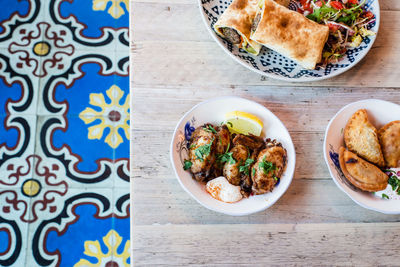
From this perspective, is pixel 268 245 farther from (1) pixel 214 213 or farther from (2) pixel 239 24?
(2) pixel 239 24

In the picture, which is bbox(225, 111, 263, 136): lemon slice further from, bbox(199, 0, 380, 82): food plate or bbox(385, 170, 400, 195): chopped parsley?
bbox(385, 170, 400, 195): chopped parsley

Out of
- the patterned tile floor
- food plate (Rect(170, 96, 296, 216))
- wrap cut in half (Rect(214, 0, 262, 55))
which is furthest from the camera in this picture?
the patterned tile floor

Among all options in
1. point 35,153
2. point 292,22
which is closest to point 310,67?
point 292,22

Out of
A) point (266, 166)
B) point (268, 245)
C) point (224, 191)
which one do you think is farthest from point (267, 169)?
point (268, 245)

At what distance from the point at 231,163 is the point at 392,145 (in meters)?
0.45

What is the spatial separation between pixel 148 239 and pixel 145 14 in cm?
66

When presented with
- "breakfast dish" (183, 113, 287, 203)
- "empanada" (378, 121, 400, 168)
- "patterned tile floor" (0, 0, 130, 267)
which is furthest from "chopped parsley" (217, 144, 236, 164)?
"patterned tile floor" (0, 0, 130, 267)

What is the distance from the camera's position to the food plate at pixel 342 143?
0.91 meters

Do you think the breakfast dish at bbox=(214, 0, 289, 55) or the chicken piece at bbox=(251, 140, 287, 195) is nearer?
the chicken piece at bbox=(251, 140, 287, 195)

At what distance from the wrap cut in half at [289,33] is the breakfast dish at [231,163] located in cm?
26

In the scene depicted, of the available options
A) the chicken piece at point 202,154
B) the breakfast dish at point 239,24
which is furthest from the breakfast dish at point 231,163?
the breakfast dish at point 239,24

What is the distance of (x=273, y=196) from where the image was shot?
0.88 metres

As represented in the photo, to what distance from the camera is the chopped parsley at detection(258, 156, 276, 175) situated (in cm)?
86

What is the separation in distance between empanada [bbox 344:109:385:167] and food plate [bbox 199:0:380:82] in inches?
6.1
